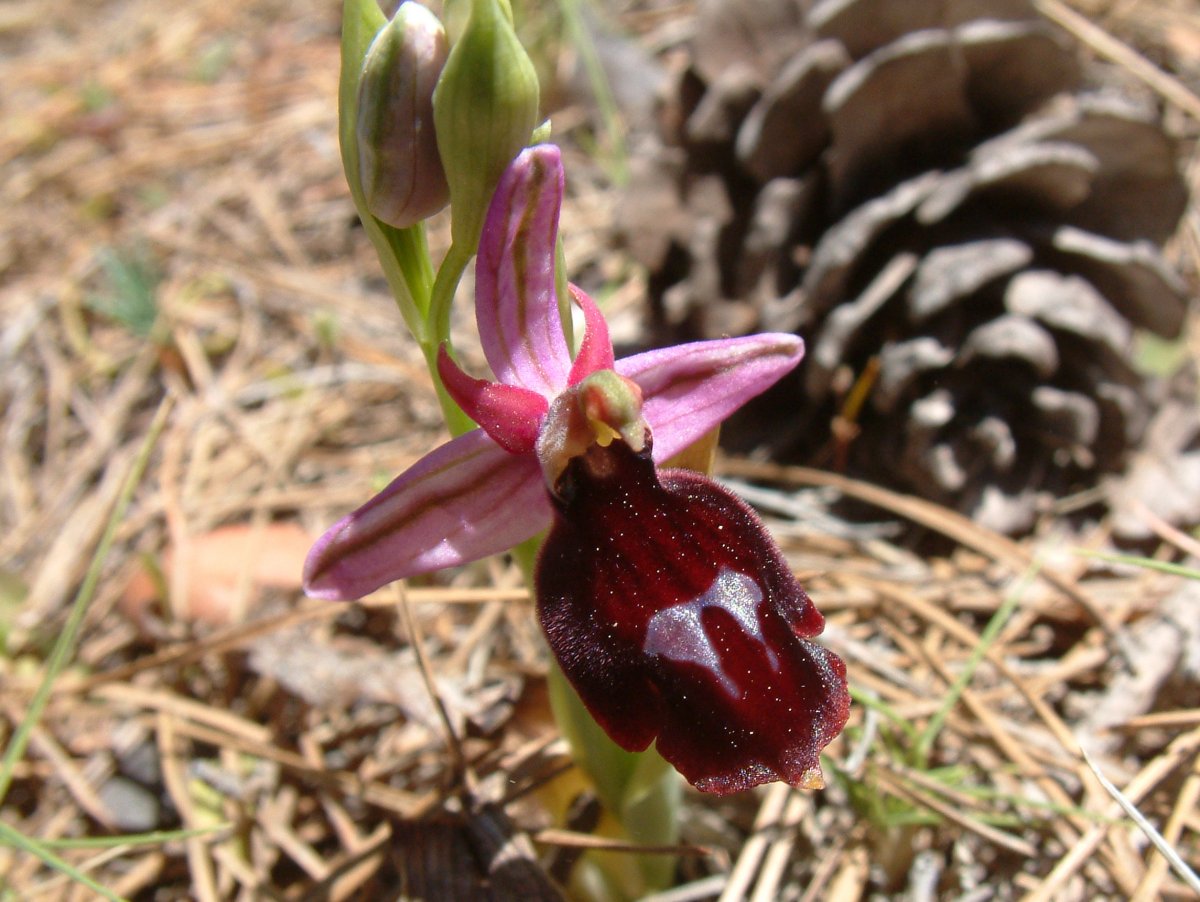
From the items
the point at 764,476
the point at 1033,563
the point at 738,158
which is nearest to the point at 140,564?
the point at 764,476

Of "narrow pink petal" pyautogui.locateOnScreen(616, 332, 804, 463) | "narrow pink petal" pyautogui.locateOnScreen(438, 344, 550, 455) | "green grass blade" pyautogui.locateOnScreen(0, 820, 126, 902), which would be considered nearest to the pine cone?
"narrow pink petal" pyautogui.locateOnScreen(616, 332, 804, 463)

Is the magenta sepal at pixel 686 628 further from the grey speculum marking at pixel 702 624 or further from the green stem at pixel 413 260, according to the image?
the green stem at pixel 413 260

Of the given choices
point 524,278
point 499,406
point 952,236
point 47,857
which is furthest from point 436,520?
point 952,236

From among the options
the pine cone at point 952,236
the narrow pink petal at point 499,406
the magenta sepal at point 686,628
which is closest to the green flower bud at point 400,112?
the narrow pink petal at point 499,406

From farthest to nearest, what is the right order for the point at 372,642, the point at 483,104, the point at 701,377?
the point at 372,642, the point at 701,377, the point at 483,104

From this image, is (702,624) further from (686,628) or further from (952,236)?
(952,236)

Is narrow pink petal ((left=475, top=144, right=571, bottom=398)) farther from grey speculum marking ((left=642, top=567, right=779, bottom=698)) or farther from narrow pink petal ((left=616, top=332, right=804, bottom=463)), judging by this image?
grey speculum marking ((left=642, top=567, right=779, bottom=698))
